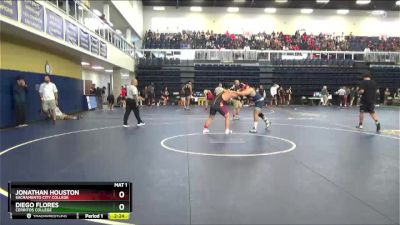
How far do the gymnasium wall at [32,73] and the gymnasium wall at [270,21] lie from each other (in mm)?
21902

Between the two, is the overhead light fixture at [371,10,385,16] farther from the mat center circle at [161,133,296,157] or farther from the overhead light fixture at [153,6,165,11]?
the mat center circle at [161,133,296,157]

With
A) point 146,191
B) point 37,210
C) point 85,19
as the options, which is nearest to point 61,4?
point 85,19

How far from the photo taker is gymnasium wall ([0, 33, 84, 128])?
12.2 meters

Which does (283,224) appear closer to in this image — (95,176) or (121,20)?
(95,176)

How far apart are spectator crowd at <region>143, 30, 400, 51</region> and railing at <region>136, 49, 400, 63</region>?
1.15m

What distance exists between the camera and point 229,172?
229 inches

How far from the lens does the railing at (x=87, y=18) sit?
569 inches

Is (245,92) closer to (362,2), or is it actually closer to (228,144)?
(228,144)

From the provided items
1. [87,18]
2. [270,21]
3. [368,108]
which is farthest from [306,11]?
[368,108]

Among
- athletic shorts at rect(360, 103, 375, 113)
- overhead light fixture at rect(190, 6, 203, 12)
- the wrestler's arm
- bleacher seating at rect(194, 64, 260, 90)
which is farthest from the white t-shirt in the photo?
overhead light fixture at rect(190, 6, 203, 12)

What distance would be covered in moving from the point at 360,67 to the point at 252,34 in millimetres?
11913

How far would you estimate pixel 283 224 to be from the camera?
364 cm
